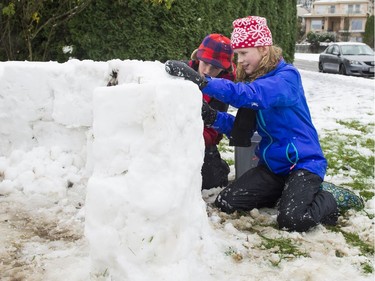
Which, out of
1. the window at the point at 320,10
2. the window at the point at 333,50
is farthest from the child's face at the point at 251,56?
the window at the point at 320,10

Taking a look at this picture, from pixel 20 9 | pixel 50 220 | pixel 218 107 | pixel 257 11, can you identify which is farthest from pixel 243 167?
pixel 257 11

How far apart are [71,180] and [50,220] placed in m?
0.50

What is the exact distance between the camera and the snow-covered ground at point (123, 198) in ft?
6.64

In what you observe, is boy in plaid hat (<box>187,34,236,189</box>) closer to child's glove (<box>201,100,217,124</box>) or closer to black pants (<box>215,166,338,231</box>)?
child's glove (<box>201,100,217,124</box>)

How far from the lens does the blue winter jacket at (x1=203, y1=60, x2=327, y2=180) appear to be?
9.57 feet

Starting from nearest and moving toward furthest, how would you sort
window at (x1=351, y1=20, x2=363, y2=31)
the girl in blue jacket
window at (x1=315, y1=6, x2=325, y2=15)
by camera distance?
the girl in blue jacket
window at (x1=351, y1=20, x2=363, y2=31)
window at (x1=315, y1=6, x2=325, y2=15)

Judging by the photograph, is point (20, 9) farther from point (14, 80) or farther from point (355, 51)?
point (355, 51)

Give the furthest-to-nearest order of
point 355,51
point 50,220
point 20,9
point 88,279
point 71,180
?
point 355,51
point 20,9
point 71,180
point 50,220
point 88,279

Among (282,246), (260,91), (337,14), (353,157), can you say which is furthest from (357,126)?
(337,14)

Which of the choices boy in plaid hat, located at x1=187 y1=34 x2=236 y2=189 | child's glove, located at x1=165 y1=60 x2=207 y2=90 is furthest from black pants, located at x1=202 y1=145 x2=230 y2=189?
child's glove, located at x1=165 y1=60 x2=207 y2=90

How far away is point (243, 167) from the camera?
12.7 ft

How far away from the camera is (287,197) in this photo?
303 cm

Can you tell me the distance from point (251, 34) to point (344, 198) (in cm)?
125

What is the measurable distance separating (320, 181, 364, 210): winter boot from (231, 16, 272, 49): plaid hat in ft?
3.41
